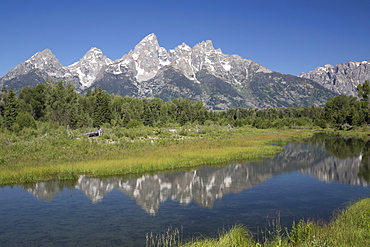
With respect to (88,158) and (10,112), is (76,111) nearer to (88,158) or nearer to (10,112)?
(10,112)

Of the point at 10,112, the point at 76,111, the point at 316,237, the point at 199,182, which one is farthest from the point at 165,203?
the point at 76,111

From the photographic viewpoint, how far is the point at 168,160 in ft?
117

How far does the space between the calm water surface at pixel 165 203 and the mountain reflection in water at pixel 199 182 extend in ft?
0.26

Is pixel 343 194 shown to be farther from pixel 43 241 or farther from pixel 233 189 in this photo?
pixel 43 241

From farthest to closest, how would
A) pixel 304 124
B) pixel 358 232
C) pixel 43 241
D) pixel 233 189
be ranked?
1. pixel 304 124
2. pixel 233 189
3. pixel 43 241
4. pixel 358 232

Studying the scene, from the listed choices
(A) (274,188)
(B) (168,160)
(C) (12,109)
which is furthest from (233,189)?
(C) (12,109)

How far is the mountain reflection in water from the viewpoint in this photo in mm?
23375

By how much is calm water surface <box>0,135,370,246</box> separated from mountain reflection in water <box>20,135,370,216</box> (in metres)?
0.08

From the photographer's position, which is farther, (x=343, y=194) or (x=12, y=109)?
(x=12, y=109)

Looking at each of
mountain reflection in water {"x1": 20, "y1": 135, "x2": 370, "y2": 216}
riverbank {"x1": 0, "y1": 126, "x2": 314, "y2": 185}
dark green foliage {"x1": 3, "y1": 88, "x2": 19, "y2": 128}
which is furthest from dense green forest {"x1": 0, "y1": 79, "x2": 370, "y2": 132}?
mountain reflection in water {"x1": 20, "y1": 135, "x2": 370, "y2": 216}

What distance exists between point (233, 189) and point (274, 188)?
3.72 meters

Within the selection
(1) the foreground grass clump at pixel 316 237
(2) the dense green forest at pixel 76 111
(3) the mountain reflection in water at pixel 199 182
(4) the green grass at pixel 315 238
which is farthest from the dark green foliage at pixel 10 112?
(1) the foreground grass clump at pixel 316 237

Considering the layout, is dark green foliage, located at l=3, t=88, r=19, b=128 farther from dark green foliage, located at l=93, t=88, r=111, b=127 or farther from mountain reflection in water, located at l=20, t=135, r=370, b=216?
mountain reflection in water, located at l=20, t=135, r=370, b=216

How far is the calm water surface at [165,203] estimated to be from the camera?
16.5 m
